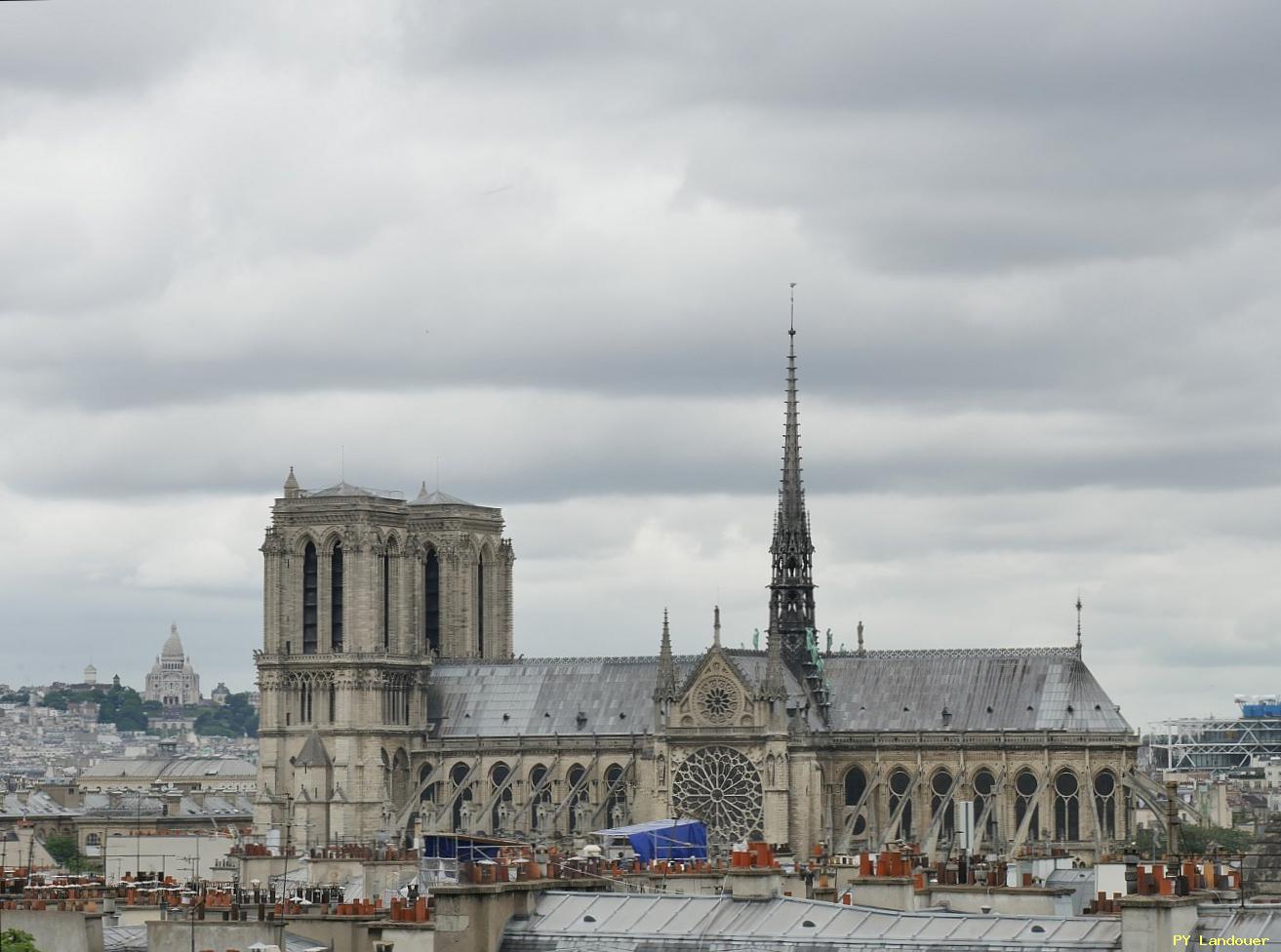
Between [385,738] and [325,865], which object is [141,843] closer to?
[385,738]

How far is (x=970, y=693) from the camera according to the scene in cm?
18000

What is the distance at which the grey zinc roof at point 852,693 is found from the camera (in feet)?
583

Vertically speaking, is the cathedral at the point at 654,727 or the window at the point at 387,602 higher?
the window at the point at 387,602

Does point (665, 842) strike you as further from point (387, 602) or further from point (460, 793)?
point (387, 602)

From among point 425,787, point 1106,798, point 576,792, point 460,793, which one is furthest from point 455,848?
point 425,787

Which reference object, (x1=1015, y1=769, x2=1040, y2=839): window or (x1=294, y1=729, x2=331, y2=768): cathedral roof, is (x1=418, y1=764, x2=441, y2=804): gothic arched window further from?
(x1=1015, y1=769, x2=1040, y2=839): window

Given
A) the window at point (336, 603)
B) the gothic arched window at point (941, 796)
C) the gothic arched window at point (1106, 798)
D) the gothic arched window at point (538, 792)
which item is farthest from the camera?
the window at point (336, 603)

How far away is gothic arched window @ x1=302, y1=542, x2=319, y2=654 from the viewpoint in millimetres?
193375

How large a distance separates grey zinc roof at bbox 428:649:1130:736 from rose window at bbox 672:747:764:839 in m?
4.28

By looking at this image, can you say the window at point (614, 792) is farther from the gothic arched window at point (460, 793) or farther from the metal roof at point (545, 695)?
the gothic arched window at point (460, 793)

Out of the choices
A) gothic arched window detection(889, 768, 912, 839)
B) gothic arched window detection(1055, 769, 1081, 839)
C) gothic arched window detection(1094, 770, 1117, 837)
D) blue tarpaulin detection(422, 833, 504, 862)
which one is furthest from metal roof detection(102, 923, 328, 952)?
gothic arched window detection(889, 768, 912, 839)

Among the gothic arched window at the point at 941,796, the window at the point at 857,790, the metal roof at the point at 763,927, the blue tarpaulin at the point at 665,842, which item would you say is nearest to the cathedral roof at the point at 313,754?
the window at the point at 857,790

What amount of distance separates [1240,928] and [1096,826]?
10870 centimetres

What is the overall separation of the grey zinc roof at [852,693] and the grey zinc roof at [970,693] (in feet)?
0.16
